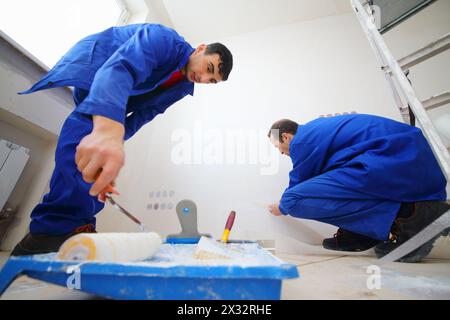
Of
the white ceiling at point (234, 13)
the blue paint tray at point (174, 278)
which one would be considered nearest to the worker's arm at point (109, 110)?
the blue paint tray at point (174, 278)

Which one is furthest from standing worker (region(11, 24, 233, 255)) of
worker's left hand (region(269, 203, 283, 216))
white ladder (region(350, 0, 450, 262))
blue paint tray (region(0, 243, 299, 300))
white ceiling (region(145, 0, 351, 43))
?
white ceiling (region(145, 0, 351, 43))

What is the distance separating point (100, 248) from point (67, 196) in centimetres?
46

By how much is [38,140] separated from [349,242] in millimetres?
1525

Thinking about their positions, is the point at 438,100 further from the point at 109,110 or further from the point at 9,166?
the point at 9,166

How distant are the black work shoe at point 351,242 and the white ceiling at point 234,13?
1579 millimetres

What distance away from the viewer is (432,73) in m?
1.44

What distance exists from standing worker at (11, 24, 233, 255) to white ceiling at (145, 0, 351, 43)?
3.54 feet

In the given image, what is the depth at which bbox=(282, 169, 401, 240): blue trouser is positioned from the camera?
3.07 ft

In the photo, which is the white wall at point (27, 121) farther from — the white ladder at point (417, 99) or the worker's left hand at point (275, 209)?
the white ladder at point (417, 99)

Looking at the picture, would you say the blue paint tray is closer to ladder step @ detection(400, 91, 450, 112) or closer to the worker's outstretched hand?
the worker's outstretched hand

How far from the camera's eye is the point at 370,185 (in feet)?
3.08

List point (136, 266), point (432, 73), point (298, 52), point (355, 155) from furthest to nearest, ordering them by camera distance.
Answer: point (298, 52) → point (432, 73) → point (355, 155) → point (136, 266)
